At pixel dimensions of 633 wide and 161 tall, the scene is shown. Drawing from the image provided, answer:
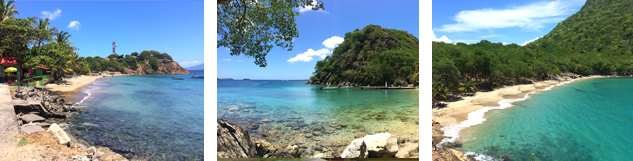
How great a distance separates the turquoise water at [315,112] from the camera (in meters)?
4.13

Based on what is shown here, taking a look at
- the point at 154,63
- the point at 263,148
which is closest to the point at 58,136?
the point at 263,148

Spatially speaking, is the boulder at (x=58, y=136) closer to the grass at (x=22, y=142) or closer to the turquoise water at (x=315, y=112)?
the grass at (x=22, y=142)

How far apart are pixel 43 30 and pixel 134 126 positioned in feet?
9.71

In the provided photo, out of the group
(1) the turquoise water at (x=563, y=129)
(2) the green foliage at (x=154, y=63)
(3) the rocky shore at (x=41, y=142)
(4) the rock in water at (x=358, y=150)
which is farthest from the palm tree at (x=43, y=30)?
(2) the green foliage at (x=154, y=63)

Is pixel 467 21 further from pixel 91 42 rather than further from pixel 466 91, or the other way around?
pixel 91 42

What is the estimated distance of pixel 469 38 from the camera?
3.93 m

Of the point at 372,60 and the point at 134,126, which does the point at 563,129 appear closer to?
the point at 372,60

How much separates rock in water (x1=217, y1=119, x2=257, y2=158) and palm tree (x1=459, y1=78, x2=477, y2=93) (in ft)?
21.8

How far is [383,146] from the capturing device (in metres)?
2.18

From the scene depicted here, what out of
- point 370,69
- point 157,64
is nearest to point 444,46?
point 370,69

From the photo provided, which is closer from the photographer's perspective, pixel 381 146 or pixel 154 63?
pixel 381 146

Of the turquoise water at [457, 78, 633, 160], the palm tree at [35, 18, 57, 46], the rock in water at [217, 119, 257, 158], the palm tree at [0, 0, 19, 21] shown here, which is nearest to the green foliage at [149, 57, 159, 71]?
the palm tree at [35, 18, 57, 46]

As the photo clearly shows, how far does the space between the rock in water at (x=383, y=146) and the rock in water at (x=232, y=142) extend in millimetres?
1311

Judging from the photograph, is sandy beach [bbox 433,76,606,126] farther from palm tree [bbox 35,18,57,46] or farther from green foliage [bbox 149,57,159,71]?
green foliage [bbox 149,57,159,71]
